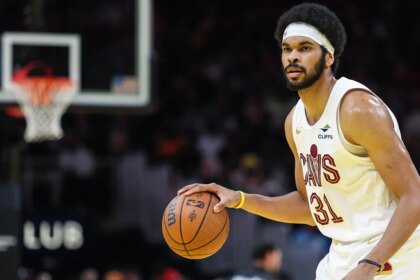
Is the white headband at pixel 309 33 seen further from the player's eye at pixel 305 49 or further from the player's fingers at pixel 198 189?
the player's fingers at pixel 198 189

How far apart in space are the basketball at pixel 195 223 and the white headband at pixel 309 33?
82 centimetres

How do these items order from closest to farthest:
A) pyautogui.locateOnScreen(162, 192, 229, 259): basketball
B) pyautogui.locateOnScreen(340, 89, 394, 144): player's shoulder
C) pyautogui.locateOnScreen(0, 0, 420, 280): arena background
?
pyautogui.locateOnScreen(340, 89, 394, 144): player's shoulder < pyautogui.locateOnScreen(162, 192, 229, 259): basketball < pyautogui.locateOnScreen(0, 0, 420, 280): arena background

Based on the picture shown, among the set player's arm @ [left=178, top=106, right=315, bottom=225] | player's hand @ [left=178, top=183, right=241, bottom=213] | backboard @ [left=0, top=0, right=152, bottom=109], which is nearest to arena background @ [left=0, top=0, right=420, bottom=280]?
backboard @ [left=0, top=0, right=152, bottom=109]

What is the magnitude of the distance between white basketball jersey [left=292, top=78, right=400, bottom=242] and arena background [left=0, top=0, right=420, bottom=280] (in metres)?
4.57

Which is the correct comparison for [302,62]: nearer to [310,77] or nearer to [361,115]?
[310,77]

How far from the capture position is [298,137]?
14.6ft

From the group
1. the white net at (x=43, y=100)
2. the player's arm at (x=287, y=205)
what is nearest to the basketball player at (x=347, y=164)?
the player's arm at (x=287, y=205)

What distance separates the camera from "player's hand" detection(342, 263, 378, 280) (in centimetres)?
391

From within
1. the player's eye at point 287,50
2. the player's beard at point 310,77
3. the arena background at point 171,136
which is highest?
the player's eye at point 287,50

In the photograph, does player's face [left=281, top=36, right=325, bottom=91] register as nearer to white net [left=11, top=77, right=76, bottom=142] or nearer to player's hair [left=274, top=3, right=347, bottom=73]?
player's hair [left=274, top=3, right=347, bottom=73]

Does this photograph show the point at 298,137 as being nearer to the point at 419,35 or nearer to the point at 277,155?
the point at 277,155

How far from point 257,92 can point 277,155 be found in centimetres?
111

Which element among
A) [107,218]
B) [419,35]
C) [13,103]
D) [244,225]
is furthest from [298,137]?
[419,35]

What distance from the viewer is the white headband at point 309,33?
4.26m
